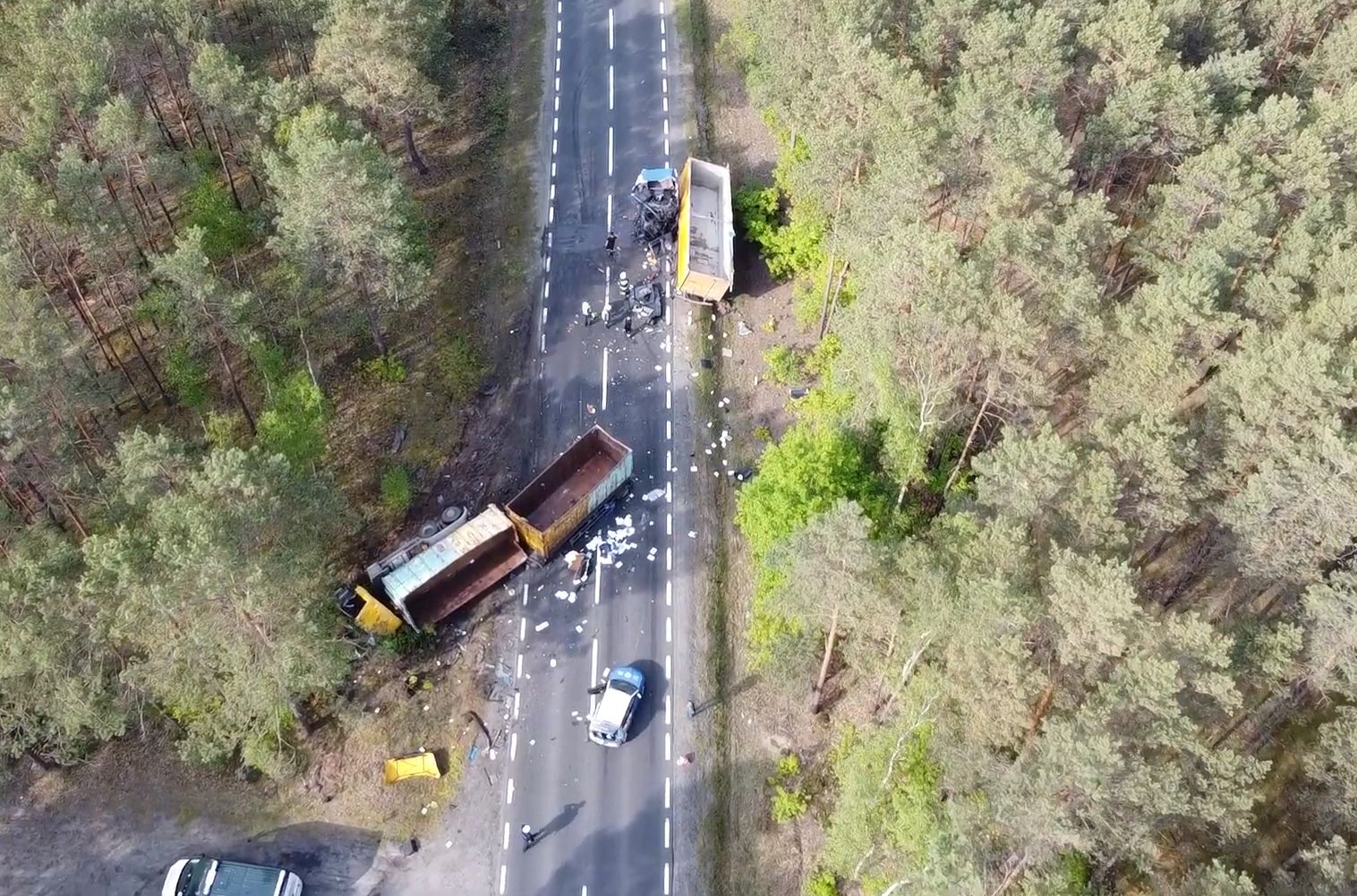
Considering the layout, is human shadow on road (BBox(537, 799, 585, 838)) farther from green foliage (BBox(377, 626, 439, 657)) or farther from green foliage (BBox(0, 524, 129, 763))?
green foliage (BBox(0, 524, 129, 763))

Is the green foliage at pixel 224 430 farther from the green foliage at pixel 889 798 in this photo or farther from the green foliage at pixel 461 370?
the green foliage at pixel 889 798

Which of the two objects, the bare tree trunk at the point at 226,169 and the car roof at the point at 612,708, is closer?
the car roof at the point at 612,708

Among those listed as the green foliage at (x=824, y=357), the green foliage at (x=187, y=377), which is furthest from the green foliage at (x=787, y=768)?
the green foliage at (x=187, y=377)

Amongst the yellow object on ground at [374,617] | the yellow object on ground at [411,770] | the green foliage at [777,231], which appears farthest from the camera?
the green foliage at [777,231]

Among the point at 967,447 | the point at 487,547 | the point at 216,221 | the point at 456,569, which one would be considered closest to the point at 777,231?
the point at 967,447

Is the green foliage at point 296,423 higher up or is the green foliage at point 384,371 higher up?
the green foliage at point 296,423

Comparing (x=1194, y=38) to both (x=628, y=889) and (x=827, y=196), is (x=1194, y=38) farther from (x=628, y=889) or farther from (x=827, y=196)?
(x=628, y=889)
